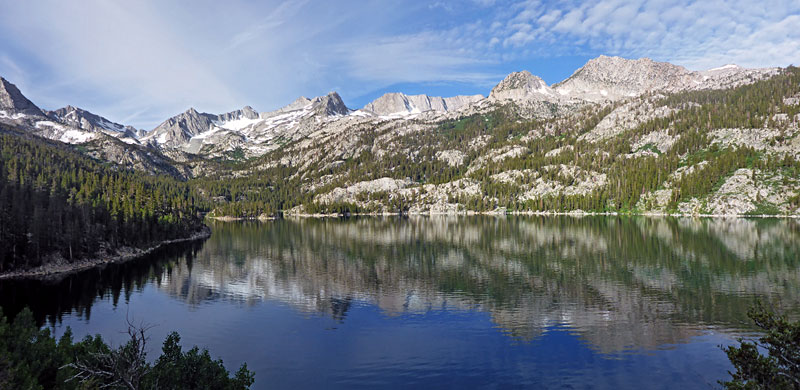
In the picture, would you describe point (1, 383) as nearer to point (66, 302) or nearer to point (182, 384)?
point (182, 384)

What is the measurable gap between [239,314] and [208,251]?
70029 mm

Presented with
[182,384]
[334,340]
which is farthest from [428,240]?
[182,384]

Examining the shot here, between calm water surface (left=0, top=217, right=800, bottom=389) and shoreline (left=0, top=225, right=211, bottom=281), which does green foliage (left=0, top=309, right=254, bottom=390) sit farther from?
shoreline (left=0, top=225, right=211, bottom=281)

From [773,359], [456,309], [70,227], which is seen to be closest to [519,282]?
[456,309]

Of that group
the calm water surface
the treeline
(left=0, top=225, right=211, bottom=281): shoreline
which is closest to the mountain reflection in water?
the calm water surface

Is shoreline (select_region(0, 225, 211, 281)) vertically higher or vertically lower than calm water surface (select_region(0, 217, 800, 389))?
higher

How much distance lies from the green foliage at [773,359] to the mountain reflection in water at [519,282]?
56.5ft

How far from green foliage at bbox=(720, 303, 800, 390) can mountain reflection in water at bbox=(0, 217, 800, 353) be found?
17.2m

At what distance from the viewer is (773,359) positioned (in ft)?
55.3

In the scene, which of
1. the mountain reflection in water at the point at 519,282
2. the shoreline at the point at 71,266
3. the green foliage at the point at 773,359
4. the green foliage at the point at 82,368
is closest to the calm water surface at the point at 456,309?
the mountain reflection in water at the point at 519,282

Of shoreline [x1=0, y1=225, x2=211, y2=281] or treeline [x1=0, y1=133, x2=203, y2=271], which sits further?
treeline [x1=0, y1=133, x2=203, y2=271]

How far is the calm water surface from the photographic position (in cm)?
3077

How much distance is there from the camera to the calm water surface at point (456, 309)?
30.8m

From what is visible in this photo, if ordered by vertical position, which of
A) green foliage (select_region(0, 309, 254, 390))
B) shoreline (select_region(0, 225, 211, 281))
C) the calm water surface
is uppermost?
green foliage (select_region(0, 309, 254, 390))
